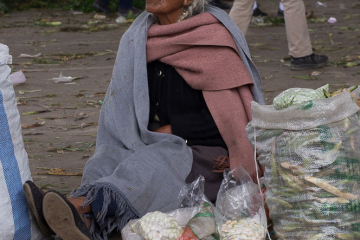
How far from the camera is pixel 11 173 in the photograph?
2309mm

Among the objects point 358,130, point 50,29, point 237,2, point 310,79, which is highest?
point 358,130

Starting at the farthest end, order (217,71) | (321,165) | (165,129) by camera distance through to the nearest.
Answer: (165,129) → (217,71) → (321,165)

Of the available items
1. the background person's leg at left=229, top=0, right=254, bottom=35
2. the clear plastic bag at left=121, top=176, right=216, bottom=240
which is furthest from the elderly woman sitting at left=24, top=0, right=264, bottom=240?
the background person's leg at left=229, top=0, right=254, bottom=35

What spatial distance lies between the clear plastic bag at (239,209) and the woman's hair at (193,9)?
0.91m

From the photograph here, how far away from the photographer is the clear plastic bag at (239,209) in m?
2.24

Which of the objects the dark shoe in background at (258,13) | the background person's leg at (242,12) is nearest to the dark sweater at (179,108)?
the background person's leg at (242,12)

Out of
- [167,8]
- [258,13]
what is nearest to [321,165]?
[167,8]

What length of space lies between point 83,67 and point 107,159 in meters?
3.81

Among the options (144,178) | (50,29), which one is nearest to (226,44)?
(144,178)

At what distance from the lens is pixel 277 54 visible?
6.67 meters

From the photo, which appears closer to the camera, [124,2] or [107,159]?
[107,159]

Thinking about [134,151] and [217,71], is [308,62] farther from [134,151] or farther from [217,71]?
[134,151]

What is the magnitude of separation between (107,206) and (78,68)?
4.18m

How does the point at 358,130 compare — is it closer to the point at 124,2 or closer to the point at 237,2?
the point at 237,2
